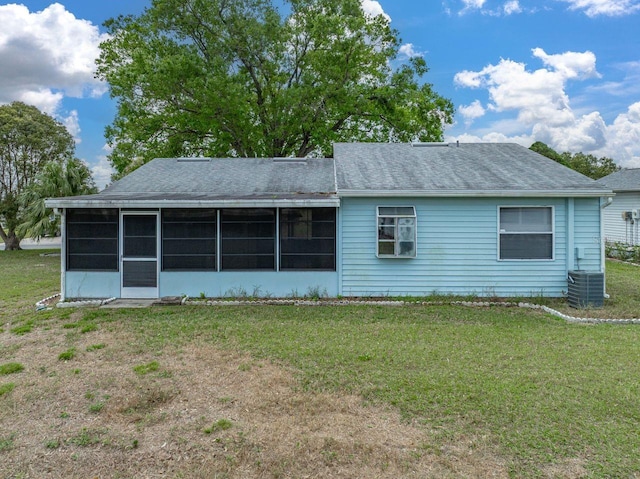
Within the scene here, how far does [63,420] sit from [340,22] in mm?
18787

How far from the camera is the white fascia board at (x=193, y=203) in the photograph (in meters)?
8.15

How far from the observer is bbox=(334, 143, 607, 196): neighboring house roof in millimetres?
8422

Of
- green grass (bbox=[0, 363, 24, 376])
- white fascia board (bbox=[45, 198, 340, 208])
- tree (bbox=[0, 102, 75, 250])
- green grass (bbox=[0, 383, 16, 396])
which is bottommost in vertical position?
green grass (bbox=[0, 383, 16, 396])

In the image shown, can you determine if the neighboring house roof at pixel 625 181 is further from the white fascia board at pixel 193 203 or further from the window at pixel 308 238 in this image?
the white fascia board at pixel 193 203

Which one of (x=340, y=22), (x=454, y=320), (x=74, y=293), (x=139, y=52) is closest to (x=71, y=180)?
(x=139, y=52)

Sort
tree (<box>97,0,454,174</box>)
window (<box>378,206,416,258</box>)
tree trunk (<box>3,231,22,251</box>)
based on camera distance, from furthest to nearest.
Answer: tree trunk (<box>3,231,22,251</box>) → tree (<box>97,0,454,174</box>) → window (<box>378,206,416,258</box>)

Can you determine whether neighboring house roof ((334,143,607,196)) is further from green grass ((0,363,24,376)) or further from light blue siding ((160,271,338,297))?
green grass ((0,363,24,376))

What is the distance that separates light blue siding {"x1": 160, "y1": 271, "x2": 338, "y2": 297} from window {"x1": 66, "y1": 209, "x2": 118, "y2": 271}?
4.43ft

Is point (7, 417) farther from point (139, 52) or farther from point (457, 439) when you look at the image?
point (139, 52)

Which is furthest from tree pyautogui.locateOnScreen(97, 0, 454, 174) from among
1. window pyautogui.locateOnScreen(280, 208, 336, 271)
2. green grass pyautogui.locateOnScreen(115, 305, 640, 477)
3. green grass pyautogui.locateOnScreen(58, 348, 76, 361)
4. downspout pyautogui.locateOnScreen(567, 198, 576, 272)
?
green grass pyautogui.locateOnScreen(58, 348, 76, 361)

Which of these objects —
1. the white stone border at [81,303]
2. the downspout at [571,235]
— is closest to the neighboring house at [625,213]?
the downspout at [571,235]

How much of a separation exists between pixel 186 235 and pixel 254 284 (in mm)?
1960

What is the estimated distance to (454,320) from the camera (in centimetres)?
682

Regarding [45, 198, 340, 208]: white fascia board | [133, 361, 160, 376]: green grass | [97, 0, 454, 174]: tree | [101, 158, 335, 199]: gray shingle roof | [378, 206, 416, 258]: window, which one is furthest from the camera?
[97, 0, 454, 174]: tree
